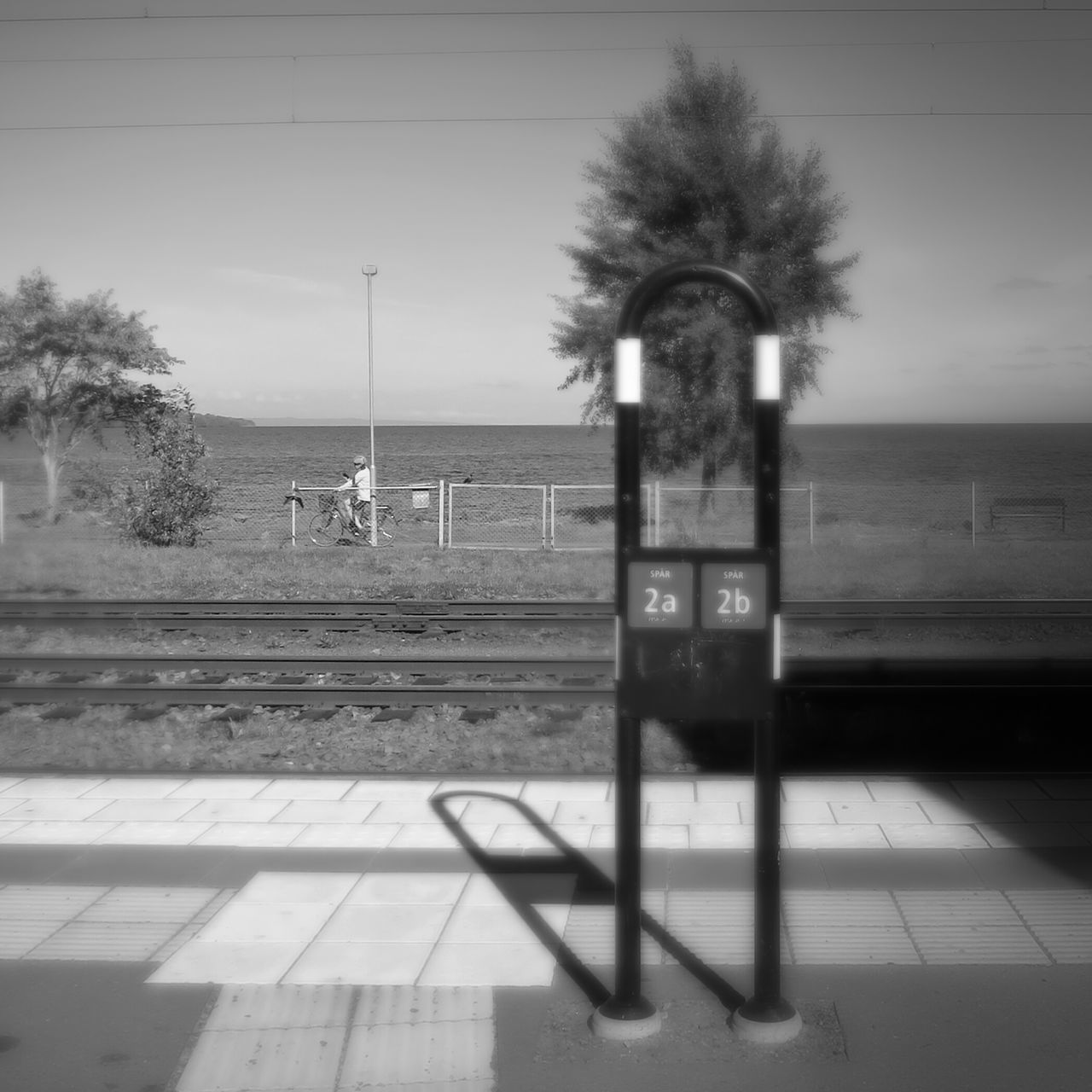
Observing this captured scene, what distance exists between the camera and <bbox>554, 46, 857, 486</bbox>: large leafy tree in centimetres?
2128

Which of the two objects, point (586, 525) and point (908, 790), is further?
point (586, 525)

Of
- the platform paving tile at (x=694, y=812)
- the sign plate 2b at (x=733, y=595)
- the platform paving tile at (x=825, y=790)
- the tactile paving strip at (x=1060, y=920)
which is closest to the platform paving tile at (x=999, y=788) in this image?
the platform paving tile at (x=825, y=790)

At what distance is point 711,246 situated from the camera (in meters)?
21.8

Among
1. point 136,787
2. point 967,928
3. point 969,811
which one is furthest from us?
point 136,787

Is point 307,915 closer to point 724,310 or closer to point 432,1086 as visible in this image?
point 432,1086

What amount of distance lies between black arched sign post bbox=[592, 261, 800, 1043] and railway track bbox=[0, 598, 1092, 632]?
26.7 ft

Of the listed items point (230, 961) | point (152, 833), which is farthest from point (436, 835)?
point (230, 961)

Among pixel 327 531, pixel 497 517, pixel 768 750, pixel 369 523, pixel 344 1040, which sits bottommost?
pixel 344 1040

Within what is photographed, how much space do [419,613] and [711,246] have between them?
456 inches

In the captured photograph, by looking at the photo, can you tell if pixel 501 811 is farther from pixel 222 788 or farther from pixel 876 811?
pixel 876 811

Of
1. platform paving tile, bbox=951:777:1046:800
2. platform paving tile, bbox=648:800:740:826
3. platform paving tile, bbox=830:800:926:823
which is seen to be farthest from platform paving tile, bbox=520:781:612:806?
platform paving tile, bbox=951:777:1046:800

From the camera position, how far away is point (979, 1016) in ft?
13.2

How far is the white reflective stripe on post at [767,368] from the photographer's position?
377 cm

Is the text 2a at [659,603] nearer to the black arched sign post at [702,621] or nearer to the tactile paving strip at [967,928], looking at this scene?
the black arched sign post at [702,621]
